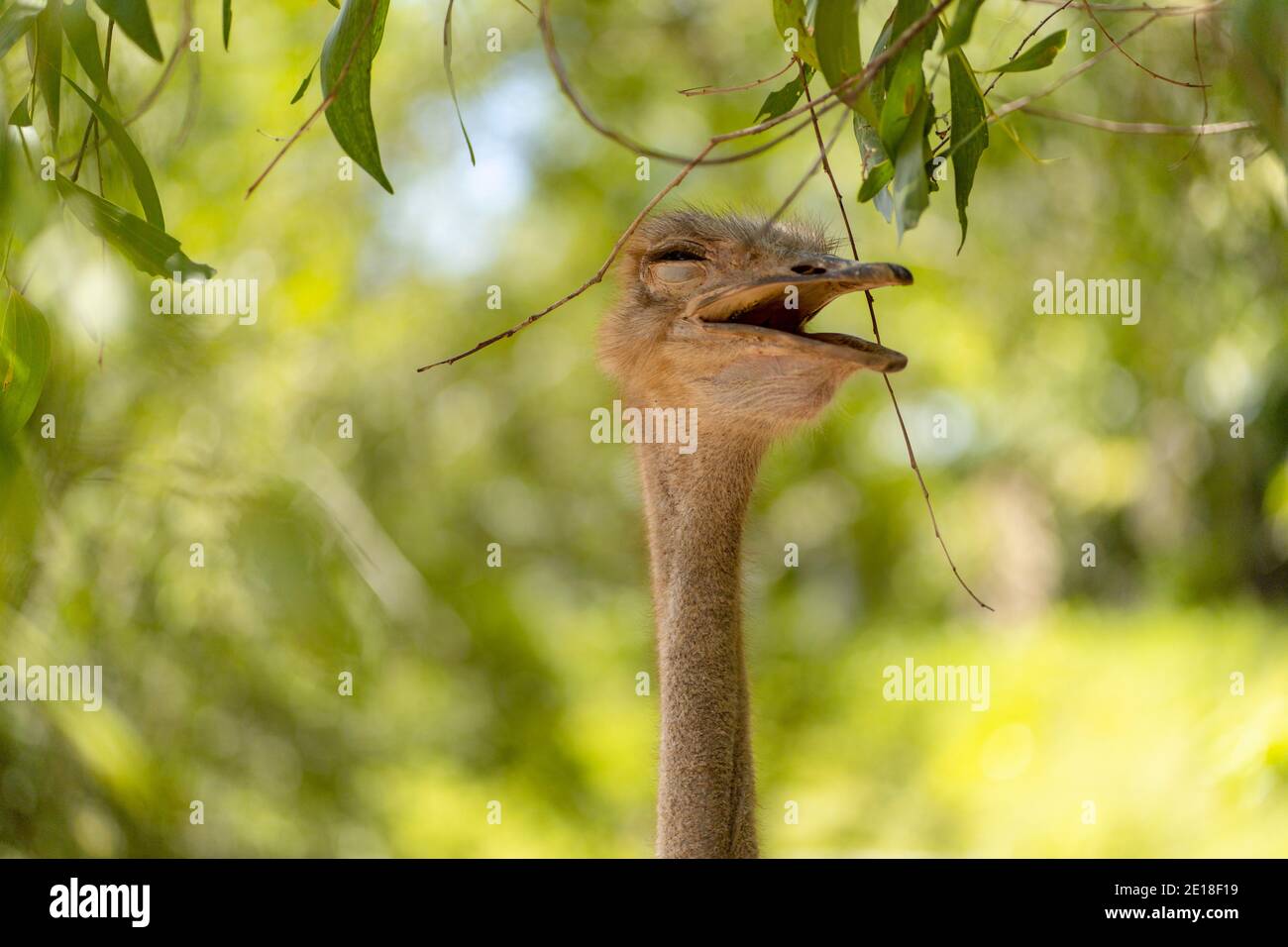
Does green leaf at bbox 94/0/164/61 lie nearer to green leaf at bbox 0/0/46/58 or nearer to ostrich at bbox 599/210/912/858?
green leaf at bbox 0/0/46/58

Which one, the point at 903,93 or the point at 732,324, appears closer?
the point at 903,93

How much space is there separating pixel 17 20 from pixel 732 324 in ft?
3.68

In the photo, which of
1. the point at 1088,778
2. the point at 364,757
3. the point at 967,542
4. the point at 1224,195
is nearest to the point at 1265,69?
the point at 1224,195

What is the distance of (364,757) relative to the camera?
7109 millimetres

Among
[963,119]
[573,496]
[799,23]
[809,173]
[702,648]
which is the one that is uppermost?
[573,496]

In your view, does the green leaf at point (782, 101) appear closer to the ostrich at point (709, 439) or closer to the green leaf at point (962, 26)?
the ostrich at point (709, 439)

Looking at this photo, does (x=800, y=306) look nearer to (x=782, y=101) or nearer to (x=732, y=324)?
(x=732, y=324)

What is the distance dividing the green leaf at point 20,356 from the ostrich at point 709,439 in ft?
3.33

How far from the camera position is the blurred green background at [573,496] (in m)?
4.30

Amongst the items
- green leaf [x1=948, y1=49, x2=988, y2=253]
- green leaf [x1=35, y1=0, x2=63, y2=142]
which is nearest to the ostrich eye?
green leaf [x1=948, y1=49, x2=988, y2=253]

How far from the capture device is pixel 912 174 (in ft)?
4.69

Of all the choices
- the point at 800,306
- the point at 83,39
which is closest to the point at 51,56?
the point at 83,39

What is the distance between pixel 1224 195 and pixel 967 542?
23.2 ft

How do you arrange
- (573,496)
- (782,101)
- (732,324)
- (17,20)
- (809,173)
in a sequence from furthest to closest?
(573,496)
(732,324)
(782,101)
(17,20)
(809,173)
